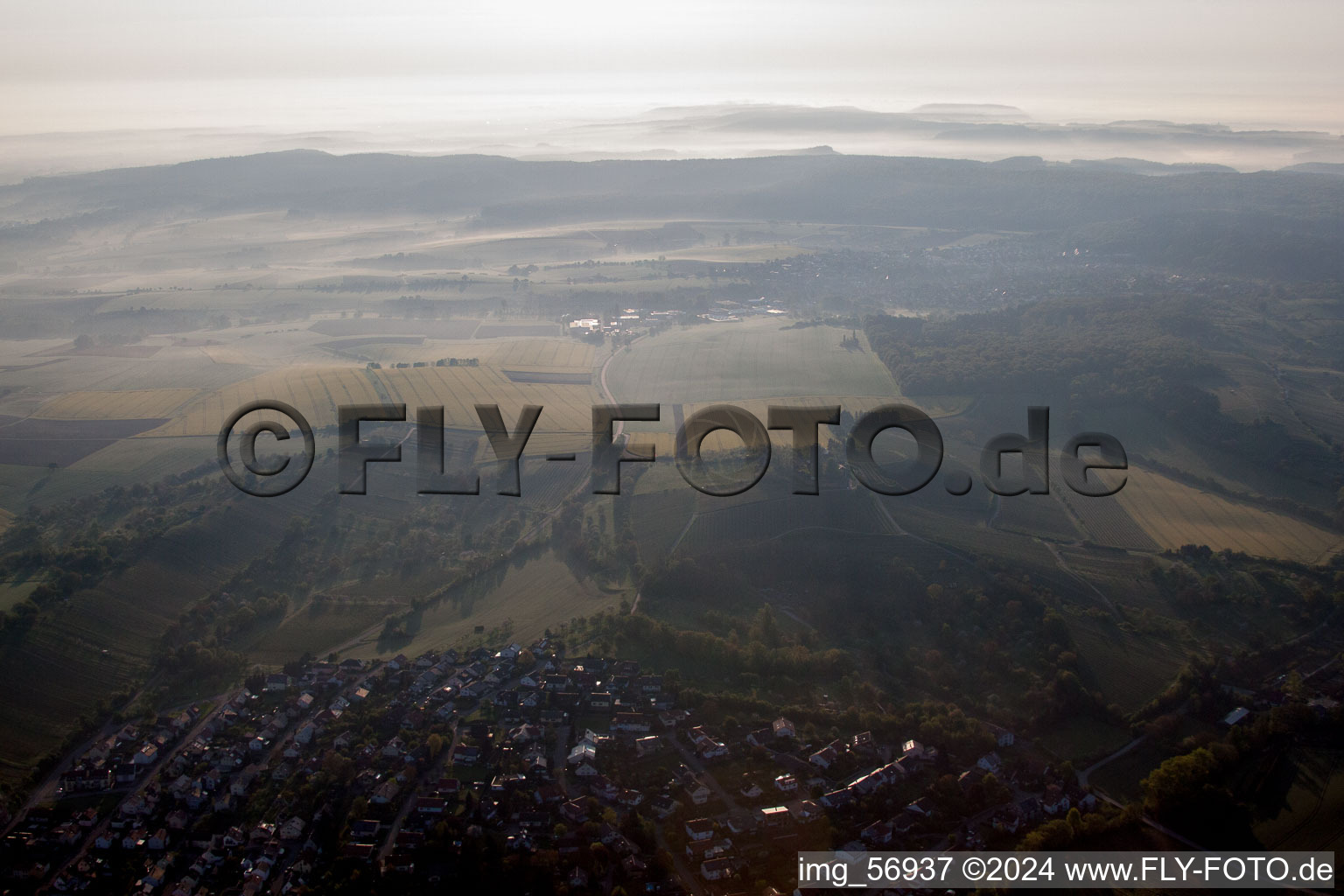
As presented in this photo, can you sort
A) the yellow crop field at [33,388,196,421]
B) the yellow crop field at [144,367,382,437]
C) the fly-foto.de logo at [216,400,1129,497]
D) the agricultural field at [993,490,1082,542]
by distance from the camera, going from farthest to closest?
the yellow crop field at [33,388,196,421], the yellow crop field at [144,367,382,437], the fly-foto.de logo at [216,400,1129,497], the agricultural field at [993,490,1082,542]

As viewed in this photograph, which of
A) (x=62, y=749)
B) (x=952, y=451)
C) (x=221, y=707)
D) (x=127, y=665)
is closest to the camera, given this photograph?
(x=62, y=749)

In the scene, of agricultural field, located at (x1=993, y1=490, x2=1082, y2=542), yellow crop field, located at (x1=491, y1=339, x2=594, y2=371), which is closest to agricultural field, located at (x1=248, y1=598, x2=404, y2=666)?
agricultural field, located at (x1=993, y1=490, x2=1082, y2=542)

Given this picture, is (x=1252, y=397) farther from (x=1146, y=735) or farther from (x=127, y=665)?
(x=127, y=665)

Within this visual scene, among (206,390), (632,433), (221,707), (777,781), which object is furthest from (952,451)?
(206,390)

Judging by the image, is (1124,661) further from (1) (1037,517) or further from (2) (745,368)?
(2) (745,368)

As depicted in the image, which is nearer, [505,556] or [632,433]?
[505,556]

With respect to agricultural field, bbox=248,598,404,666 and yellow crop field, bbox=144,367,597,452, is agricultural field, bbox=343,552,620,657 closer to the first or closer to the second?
agricultural field, bbox=248,598,404,666

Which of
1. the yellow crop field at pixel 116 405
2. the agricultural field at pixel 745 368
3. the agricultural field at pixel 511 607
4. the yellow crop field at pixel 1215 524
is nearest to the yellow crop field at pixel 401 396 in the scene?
the yellow crop field at pixel 116 405
